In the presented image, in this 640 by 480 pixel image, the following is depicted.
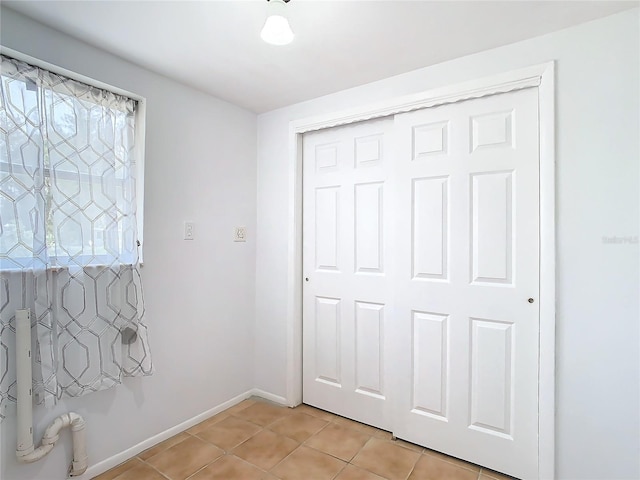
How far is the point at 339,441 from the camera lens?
217 centimetres

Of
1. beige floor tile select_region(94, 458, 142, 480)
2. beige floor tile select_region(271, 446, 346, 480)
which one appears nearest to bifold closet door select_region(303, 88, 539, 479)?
beige floor tile select_region(271, 446, 346, 480)

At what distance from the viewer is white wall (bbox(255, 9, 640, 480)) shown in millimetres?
1557

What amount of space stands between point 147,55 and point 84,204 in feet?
2.95

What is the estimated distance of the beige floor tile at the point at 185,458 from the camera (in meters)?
1.89

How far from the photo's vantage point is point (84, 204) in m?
1.75

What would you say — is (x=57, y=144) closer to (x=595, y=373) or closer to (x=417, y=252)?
(x=417, y=252)

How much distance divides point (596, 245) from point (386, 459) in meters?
1.59

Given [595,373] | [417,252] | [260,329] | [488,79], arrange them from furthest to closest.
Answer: [260,329] < [417,252] < [488,79] < [595,373]

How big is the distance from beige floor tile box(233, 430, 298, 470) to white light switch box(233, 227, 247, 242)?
4.50 feet

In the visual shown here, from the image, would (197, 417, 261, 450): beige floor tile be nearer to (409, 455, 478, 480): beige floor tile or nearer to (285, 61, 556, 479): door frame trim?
(409, 455, 478, 480): beige floor tile

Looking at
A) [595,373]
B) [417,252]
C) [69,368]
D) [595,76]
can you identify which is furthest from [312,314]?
[595,76]

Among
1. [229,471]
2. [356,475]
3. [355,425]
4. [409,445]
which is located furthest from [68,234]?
[409,445]

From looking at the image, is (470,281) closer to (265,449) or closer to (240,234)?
(265,449)

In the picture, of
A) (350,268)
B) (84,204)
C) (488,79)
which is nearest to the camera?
(84,204)
